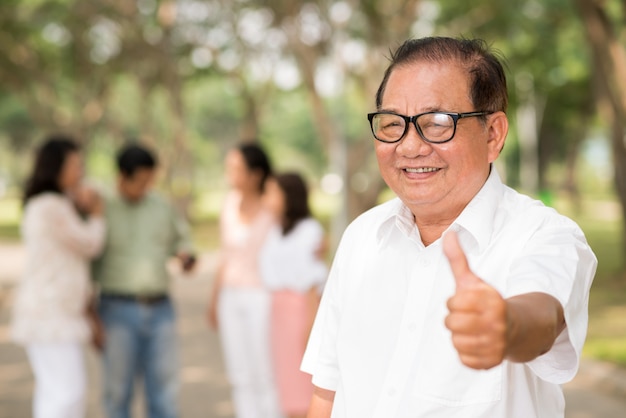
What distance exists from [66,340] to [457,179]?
370cm

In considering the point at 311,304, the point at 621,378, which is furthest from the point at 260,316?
the point at 621,378

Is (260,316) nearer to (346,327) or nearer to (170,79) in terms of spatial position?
(346,327)

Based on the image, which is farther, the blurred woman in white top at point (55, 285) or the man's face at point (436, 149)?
the blurred woman in white top at point (55, 285)

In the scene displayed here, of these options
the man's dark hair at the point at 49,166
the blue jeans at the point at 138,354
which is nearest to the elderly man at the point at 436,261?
the man's dark hair at the point at 49,166

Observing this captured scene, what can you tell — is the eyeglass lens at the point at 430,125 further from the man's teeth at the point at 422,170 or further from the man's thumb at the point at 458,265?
the man's thumb at the point at 458,265

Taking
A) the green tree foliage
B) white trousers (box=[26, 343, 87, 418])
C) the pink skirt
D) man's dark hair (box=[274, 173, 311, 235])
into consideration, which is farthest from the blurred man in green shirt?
the green tree foliage

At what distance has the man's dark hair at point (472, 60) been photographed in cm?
212

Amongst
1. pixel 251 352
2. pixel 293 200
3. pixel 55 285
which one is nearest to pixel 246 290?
pixel 251 352

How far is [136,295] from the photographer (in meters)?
5.86

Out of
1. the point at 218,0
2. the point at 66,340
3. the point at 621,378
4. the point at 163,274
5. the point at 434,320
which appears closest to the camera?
the point at 434,320

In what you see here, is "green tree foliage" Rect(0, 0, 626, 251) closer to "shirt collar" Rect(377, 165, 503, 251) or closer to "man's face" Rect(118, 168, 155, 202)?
"man's face" Rect(118, 168, 155, 202)

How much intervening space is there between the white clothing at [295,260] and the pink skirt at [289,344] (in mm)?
81

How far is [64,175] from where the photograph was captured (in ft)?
17.9

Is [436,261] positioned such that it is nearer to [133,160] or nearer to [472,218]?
[472,218]
